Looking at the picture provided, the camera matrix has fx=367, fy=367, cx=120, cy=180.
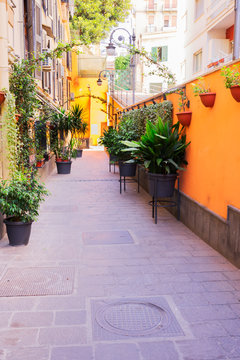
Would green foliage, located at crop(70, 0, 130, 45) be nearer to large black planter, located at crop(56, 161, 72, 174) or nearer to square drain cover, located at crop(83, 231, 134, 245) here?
large black planter, located at crop(56, 161, 72, 174)

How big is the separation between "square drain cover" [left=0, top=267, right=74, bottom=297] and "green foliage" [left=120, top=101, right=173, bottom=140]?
3.89 metres

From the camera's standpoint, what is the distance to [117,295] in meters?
3.40

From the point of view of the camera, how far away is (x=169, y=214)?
678cm

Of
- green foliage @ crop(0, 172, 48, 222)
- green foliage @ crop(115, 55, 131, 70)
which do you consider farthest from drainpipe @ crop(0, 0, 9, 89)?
green foliage @ crop(115, 55, 131, 70)

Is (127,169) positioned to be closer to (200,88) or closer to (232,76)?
(200,88)

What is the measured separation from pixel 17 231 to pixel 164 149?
2.65 m

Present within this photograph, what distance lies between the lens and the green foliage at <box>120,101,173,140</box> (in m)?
6.88

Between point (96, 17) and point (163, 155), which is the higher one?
point (96, 17)

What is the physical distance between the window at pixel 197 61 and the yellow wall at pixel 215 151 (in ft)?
39.7

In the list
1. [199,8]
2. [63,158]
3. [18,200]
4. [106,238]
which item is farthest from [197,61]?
[18,200]

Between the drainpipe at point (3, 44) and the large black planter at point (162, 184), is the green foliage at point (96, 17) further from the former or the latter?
the large black planter at point (162, 184)

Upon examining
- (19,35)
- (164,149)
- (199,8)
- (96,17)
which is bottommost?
(164,149)

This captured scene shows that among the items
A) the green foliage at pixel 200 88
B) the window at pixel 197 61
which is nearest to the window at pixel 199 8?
the window at pixel 197 61

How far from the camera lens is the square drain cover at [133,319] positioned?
2.74 m
